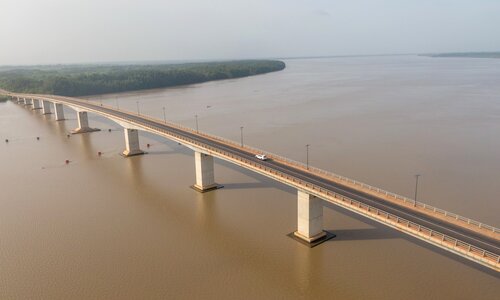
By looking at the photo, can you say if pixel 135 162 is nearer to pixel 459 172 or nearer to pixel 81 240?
pixel 81 240

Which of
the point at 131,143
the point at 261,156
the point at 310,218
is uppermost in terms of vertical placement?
the point at 261,156

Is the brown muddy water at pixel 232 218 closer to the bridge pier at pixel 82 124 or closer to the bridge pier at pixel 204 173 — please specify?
the bridge pier at pixel 204 173

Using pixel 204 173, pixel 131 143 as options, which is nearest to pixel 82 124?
pixel 131 143

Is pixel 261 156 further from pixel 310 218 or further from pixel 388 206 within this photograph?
pixel 388 206

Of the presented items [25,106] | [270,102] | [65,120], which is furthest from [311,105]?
[25,106]

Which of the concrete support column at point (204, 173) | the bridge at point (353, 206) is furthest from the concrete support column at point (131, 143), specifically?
the concrete support column at point (204, 173)
